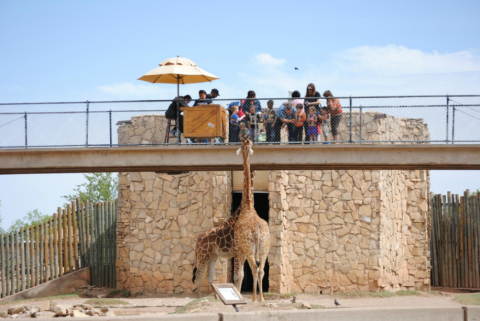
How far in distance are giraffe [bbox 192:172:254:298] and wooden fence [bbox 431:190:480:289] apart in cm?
947

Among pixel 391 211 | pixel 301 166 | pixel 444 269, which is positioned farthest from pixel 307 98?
pixel 444 269

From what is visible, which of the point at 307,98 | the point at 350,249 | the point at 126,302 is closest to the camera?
the point at 307,98

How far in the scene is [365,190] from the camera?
824 inches

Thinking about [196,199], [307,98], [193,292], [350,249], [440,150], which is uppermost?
[307,98]

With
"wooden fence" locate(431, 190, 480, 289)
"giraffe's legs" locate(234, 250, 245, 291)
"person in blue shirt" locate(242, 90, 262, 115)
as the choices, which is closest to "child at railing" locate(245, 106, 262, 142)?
"person in blue shirt" locate(242, 90, 262, 115)

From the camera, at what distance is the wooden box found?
17141mm

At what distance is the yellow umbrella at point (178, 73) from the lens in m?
17.5

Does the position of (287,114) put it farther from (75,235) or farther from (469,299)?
(75,235)

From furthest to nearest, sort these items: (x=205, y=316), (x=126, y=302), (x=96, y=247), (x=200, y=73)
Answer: (x=96, y=247), (x=126, y=302), (x=200, y=73), (x=205, y=316)

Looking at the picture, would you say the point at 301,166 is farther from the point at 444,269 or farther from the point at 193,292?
the point at 444,269

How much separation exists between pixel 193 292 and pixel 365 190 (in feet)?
21.0

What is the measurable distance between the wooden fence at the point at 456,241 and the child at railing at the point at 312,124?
8721mm

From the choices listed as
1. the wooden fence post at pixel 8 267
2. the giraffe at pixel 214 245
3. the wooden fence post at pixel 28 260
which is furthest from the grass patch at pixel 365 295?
the wooden fence post at pixel 8 267

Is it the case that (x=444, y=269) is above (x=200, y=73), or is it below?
below
